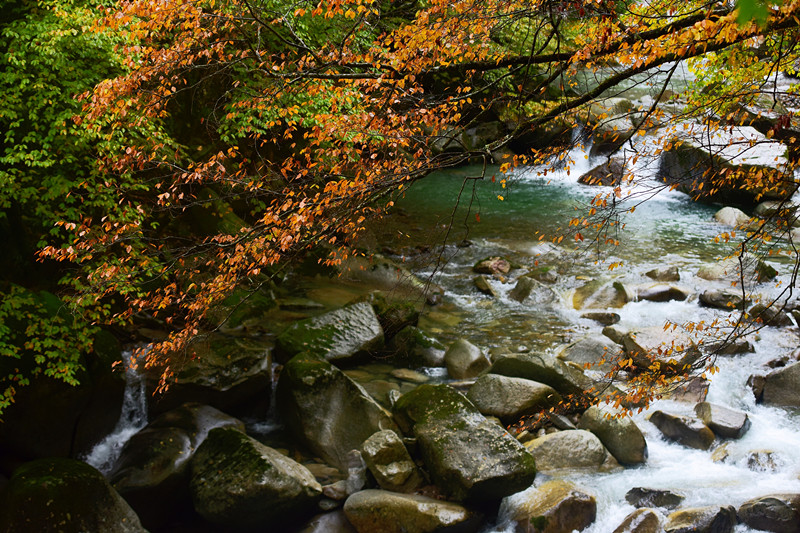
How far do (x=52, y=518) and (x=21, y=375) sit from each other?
163 cm

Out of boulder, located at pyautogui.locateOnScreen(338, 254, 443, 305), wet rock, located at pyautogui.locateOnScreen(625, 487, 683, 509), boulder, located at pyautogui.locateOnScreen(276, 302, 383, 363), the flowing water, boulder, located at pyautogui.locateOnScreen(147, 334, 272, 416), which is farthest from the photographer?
boulder, located at pyautogui.locateOnScreen(338, 254, 443, 305)

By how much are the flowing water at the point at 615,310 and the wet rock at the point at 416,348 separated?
2.34 feet

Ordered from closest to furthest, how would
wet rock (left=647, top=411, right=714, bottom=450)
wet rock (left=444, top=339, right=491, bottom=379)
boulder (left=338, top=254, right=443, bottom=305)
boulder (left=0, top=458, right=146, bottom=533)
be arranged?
boulder (left=0, top=458, right=146, bottom=533), wet rock (left=647, top=411, right=714, bottom=450), wet rock (left=444, top=339, right=491, bottom=379), boulder (left=338, top=254, right=443, bottom=305)

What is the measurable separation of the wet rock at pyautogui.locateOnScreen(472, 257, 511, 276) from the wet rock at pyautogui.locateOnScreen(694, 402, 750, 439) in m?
5.81

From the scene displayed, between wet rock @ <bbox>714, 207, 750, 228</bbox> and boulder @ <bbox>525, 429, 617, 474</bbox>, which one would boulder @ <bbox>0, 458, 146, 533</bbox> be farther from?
wet rock @ <bbox>714, 207, 750, 228</bbox>

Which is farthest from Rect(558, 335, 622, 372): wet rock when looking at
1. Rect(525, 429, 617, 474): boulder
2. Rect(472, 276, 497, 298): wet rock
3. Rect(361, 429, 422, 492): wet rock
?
Rect(361, 429, 422, 492): wet rock

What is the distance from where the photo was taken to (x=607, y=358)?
27.6ft

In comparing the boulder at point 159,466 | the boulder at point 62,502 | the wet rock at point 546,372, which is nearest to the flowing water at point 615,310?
the wet rock at point 546,372

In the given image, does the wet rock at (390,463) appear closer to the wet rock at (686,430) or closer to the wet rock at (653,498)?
the wet rock at (653,498)

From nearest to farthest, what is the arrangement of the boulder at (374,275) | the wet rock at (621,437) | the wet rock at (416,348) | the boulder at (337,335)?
the wet rock at (621,437) → the boulder at (337,335) → the wet rock at (416,348) → the boulder at (374,275)

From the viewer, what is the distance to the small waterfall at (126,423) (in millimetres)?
6141

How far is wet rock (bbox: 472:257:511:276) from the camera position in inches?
486

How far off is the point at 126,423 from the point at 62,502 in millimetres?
1925

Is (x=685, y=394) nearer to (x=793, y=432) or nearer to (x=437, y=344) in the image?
(x=793, y=432)
